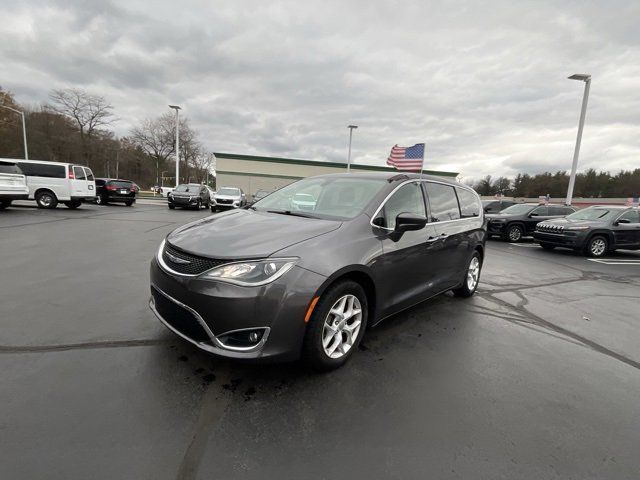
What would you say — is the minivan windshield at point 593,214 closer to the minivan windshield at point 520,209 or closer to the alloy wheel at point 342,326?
the minivan windshield at point 520,209

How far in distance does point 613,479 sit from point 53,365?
3906 millimetres

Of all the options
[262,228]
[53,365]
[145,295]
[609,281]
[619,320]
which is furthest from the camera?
[609,281]

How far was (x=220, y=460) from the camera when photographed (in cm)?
189

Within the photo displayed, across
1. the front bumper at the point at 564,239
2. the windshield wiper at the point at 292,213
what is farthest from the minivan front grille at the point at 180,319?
the front bumper at the point at 564,239

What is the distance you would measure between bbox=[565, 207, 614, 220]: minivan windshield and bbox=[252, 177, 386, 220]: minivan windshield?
36.2 feet

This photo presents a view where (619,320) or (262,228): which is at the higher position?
(262,228)

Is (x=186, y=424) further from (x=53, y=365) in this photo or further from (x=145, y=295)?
(x=145, y=295)

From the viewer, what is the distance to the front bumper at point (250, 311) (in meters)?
2.30

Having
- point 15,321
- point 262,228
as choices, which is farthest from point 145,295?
point 262,228

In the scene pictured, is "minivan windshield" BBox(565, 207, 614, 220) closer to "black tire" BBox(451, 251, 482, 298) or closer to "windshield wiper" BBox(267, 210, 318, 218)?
"black tire" BBox(451, 251, 482, 298)

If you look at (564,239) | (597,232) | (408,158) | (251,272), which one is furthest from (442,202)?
(408,158)

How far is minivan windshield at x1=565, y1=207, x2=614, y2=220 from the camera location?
11.0 meters

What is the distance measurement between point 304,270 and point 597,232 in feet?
38.7

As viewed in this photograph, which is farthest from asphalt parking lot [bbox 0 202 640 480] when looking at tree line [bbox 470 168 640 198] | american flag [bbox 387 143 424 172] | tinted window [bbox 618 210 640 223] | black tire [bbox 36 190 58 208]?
tree line [bbox 470 168 640 198]
